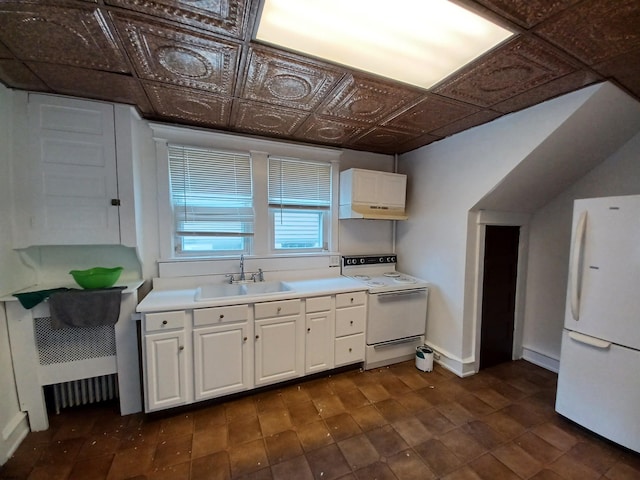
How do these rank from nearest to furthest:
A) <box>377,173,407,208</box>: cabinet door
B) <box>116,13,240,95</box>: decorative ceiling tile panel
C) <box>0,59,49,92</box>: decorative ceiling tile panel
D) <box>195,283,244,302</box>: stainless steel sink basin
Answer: <box>116,13,240,95</box>: decorative ceiling tile panel, <box>0,59,49,92</box>: decorative ceiling tile panel, <box>195,283,244,302</box>: stainless steel sink basin, <box>377,173,407,208</box>: cabinet door

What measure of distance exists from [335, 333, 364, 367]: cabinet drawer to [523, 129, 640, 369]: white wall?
6.35 ft

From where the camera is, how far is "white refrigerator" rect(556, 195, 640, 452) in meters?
1.66

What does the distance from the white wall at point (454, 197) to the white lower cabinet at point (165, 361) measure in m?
2.47

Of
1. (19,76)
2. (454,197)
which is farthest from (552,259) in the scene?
(19,76)

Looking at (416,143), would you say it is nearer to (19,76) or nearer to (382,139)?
(382,139)

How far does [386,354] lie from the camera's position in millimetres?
2768

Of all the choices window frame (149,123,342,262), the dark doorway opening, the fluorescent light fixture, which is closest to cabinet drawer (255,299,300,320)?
window frame (149,123,342,262)

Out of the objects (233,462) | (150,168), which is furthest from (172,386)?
(150,168)

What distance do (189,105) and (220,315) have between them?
5.47 feet

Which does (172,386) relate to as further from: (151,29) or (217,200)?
(151,29)

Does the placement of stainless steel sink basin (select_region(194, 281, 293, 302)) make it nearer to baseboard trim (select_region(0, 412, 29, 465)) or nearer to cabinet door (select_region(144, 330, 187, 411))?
cabinet door (select_region(144, 330, 187, 411))

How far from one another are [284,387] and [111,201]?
7.03 feet

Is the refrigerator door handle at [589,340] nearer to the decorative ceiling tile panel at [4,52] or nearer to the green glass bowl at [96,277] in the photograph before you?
the green glass bowl at [96,277]

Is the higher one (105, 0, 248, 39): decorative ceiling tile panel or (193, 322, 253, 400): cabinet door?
(105, 0, 248, 39): decorative ceiling tile panel
